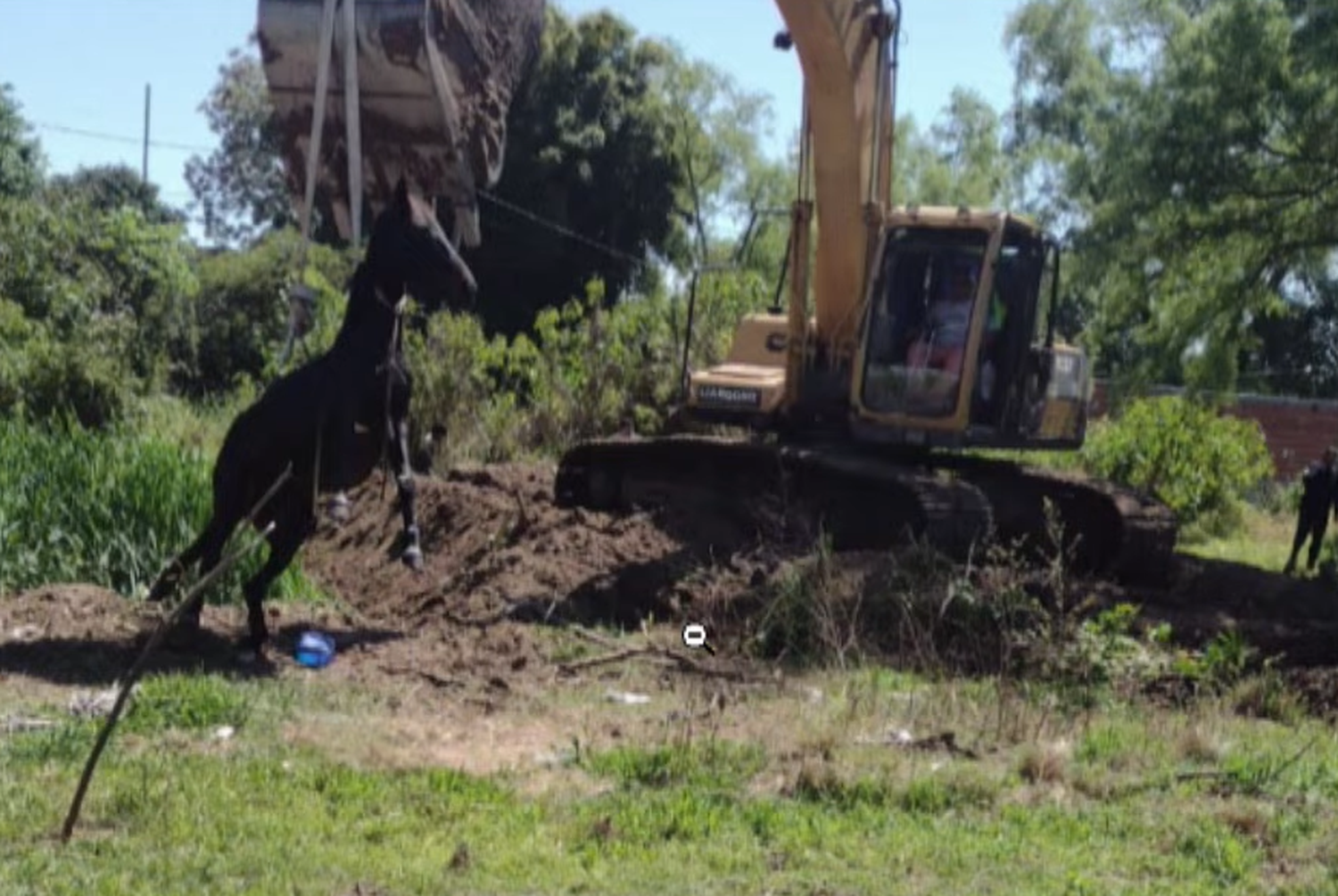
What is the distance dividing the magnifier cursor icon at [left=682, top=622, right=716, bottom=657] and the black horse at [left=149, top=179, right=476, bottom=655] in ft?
7.28

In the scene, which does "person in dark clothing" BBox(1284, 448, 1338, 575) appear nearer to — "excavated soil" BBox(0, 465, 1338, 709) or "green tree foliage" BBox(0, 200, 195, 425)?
"excavated soil" BBox(0, 465, 1338, 709)

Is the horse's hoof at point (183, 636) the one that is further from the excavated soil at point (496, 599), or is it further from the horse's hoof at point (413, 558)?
the horse's hoof at point (413, 558)

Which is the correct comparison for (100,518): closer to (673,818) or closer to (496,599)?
(496,599)

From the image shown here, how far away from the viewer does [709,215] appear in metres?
48.6

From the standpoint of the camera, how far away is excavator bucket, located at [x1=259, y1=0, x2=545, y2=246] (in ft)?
34.6

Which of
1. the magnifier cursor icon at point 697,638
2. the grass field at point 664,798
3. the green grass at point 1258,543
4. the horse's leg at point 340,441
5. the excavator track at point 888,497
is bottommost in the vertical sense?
the green grass at point 1258,543

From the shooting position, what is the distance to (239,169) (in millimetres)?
59844

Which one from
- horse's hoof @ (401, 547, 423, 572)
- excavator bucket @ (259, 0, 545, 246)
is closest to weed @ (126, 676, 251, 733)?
horse's hoof @ (401, 547, 423, 572)

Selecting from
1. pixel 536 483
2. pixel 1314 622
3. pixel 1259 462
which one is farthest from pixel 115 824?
pixel 1259 462

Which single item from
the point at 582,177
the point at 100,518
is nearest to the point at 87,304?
the point at 100,518

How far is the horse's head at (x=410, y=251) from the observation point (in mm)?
10969

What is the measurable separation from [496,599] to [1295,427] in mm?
33962

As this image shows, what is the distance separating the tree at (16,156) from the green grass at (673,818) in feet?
112

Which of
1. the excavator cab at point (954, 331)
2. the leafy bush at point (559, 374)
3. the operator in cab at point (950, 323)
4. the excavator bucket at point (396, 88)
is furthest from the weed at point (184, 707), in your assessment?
the leafy bush at point (559, 374)
